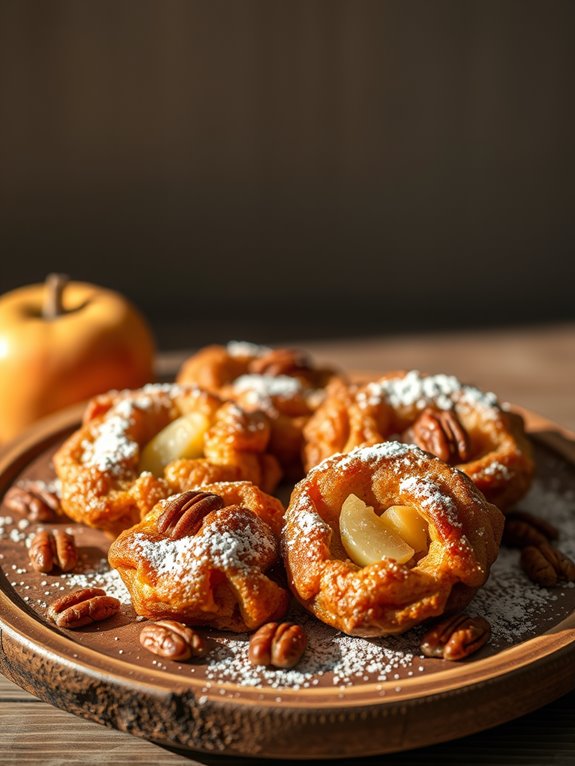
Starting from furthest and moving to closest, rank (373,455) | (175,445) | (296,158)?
1. (296,158)
2. (175,445)
3. (373,455)

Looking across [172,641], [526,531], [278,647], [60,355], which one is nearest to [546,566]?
[526,531]

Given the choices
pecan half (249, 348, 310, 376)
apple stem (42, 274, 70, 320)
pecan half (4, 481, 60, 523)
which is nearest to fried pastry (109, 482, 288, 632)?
pecan half (4, 481, 60, 523)

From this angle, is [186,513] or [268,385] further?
[268,385]

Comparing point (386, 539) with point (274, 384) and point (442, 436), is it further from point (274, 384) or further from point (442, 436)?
point (274, 384)

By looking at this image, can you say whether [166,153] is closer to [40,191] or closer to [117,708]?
[40,191]

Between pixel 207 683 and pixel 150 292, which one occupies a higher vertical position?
pixel 207 683

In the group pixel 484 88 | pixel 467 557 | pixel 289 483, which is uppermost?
pixel 484 88

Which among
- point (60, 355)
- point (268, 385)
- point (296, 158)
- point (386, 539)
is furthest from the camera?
point (296, 158)

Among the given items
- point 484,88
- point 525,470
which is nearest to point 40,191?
point 484,88
